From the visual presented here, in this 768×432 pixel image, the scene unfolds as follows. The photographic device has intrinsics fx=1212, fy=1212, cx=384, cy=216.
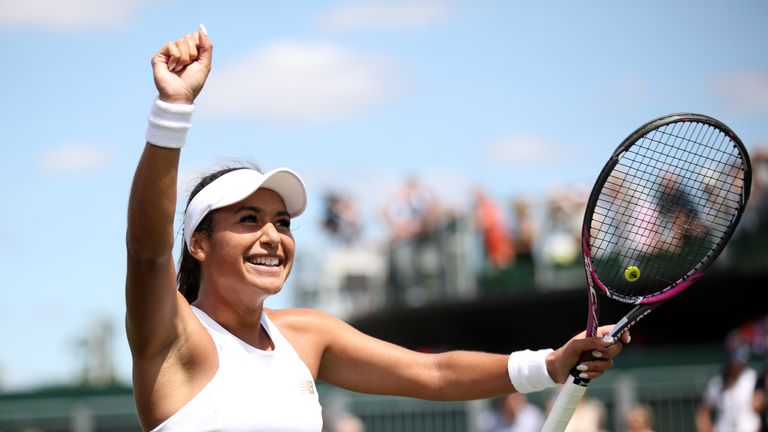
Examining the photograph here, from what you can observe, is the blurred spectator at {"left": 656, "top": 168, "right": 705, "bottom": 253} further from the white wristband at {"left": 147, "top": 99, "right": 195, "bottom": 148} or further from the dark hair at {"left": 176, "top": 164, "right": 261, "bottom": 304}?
the white wristband at {"left": 147, "top": 99, "right": 195, "bottom": 148}

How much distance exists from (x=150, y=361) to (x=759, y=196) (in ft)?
39.7

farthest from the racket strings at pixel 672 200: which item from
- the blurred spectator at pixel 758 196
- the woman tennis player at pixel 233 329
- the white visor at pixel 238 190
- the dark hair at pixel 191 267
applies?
the blurred spectator at pixel 758 196

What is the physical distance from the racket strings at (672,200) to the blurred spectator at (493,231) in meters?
10.9

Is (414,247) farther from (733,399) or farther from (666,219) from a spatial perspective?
(666,219)

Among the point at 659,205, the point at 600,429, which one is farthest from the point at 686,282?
the point at 600,429

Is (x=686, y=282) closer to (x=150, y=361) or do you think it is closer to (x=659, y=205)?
(x=659, y=205)

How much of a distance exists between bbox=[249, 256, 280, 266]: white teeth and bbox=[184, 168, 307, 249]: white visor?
219 mm

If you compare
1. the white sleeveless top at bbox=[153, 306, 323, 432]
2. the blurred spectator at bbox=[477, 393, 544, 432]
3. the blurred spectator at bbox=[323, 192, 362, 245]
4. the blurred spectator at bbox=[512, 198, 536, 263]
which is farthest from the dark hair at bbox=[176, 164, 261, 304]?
the blurred spectator at bbox=[323, 192, 362, 245]

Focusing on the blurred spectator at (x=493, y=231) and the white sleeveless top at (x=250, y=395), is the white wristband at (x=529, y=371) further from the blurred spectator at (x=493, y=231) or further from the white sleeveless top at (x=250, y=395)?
the blurred spectator at (x=493, y=231)

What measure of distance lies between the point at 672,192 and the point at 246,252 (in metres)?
2.18

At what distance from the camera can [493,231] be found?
54.9 ft

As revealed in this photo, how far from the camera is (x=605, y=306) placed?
17531 mm

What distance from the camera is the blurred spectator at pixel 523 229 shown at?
1633 centimetres

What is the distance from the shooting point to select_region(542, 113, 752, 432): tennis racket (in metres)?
4.48
